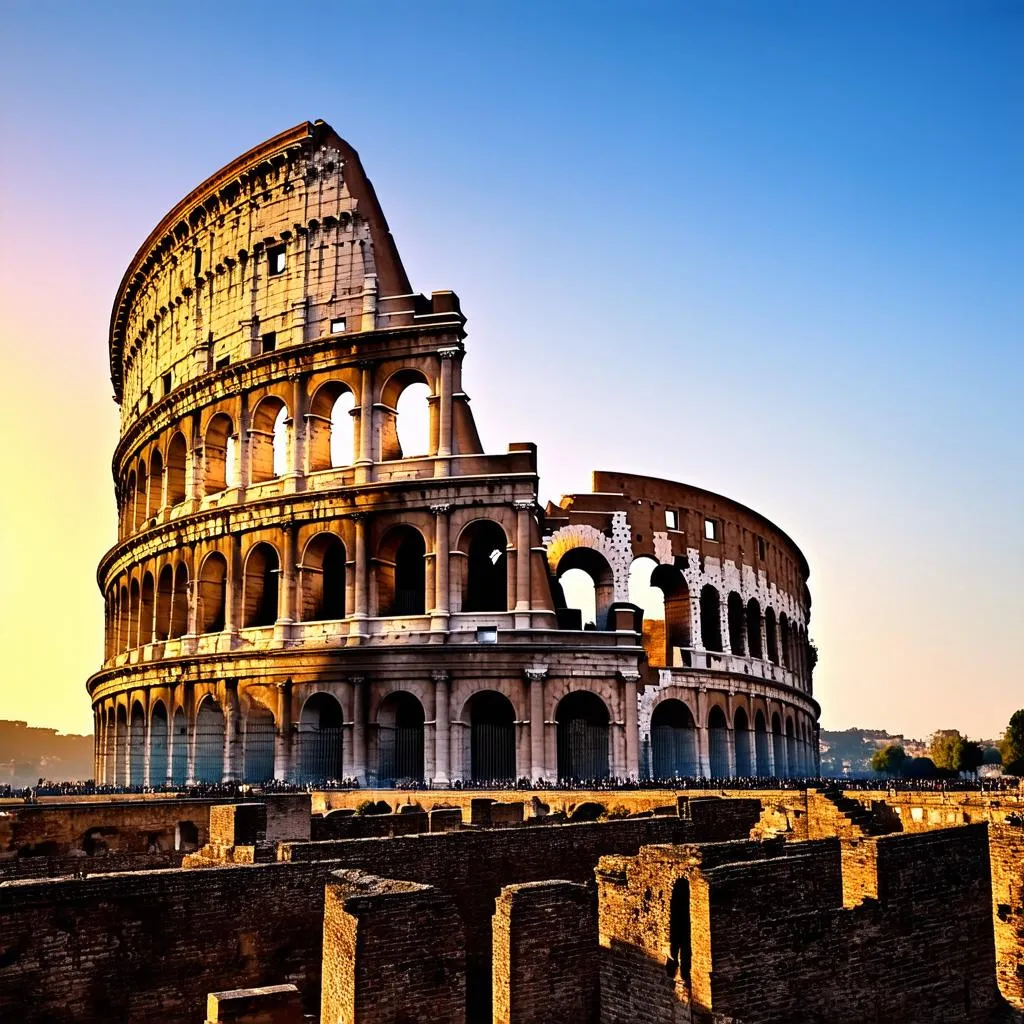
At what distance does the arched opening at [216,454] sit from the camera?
137 feet

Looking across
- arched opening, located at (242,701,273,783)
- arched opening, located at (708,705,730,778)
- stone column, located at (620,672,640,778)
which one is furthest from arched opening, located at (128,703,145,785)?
arched opening, located at (708,705,730,778)

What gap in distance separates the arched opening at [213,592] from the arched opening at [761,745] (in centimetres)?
2181

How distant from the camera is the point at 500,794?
2797 centimetres

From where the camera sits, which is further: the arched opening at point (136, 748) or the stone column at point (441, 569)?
the arched opening at point (136, 748)

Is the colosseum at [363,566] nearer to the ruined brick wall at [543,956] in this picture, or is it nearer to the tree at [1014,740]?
the tree at [1014,740]

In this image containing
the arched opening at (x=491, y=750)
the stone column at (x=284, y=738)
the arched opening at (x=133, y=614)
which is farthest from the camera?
the arched opening at (x=133, y=614)

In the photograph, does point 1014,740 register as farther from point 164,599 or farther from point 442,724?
point 164,599

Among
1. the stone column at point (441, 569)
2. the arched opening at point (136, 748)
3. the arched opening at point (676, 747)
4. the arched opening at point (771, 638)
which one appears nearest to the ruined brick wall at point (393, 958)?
the stone column at point (441, 569)

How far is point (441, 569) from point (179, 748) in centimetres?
1308

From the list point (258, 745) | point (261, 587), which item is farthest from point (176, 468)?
point (258, 745)

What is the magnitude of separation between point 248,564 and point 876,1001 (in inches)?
1297

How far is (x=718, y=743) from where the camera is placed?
40.5 meters

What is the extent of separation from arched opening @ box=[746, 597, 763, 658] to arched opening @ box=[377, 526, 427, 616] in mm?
15154

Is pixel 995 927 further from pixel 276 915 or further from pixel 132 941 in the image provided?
pixel 132 941
